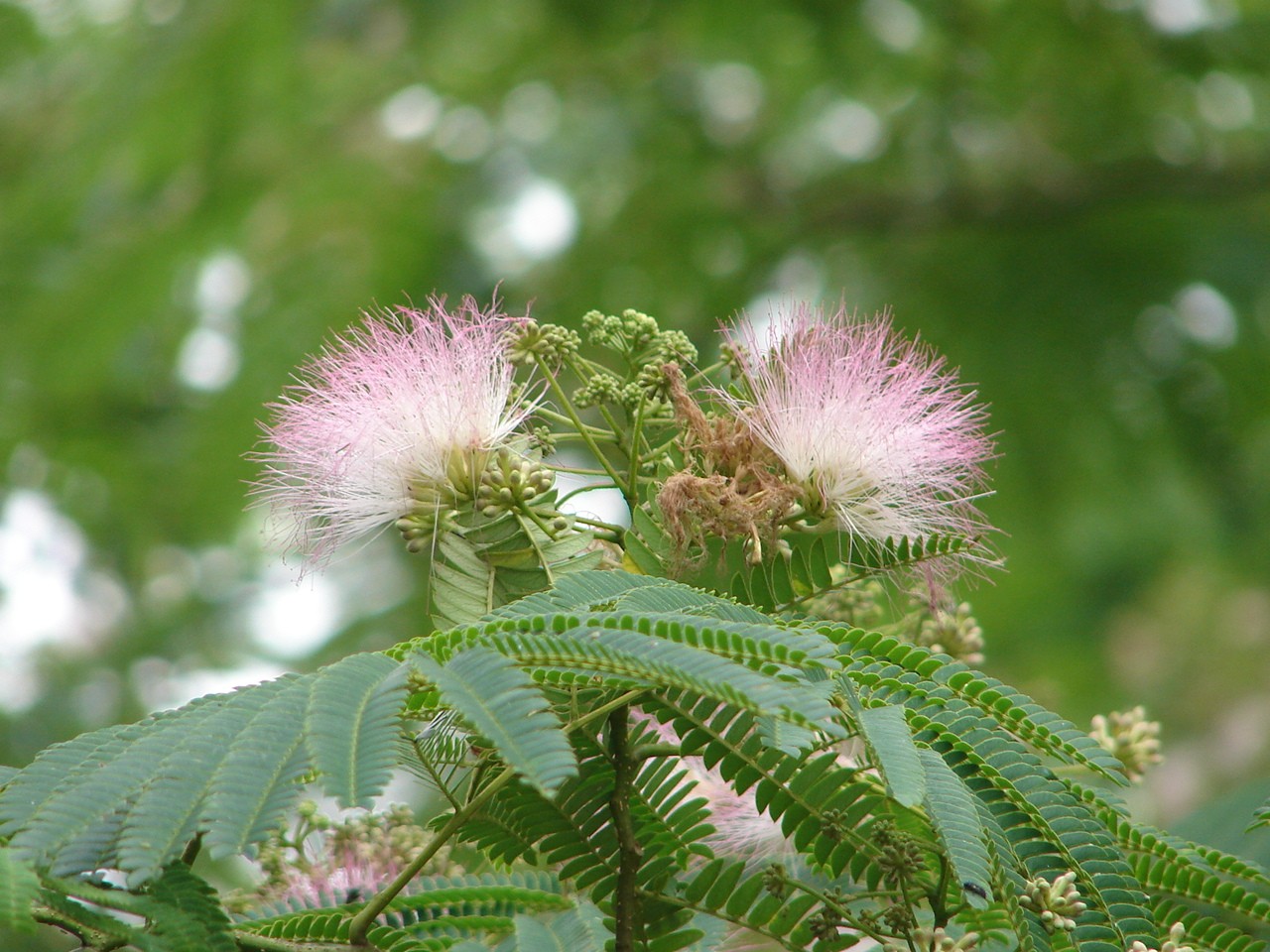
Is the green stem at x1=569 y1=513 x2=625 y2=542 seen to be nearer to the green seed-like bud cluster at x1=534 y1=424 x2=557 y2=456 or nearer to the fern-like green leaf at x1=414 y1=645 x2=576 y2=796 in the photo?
the green seed-like bud cluster at x1=534 y1=424 x2=557 y2=456

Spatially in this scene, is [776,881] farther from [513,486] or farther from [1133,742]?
[1133,742]

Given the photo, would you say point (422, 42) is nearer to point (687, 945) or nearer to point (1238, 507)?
point (1238, 507)

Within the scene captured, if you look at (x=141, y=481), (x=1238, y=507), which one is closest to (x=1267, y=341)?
(x=1238, y=507)

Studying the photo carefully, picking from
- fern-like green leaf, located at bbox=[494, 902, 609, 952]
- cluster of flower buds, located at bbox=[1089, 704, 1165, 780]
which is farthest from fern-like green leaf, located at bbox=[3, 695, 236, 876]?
Result: cluster of flower buds, located at bbox=[1089, 704, 1165, 780]

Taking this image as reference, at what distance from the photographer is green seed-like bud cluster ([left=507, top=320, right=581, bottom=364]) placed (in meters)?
1.95

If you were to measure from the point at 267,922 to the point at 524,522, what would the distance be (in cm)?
63

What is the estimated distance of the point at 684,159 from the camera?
8062 mm

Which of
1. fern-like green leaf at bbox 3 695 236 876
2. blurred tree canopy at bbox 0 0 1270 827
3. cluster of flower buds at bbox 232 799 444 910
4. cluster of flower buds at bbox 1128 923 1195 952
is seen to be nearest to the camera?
fern-like green leaf at bbox 3 695 236 876

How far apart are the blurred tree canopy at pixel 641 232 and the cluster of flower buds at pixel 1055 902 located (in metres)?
4.83

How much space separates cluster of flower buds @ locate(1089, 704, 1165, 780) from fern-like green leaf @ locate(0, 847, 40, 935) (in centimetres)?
161

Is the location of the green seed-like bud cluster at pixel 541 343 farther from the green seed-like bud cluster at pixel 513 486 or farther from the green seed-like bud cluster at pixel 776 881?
the green seed-like bud cluster at pixel 776 881

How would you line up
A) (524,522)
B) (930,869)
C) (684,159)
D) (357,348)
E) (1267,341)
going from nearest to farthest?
1. (930,869)
2. (524,522)
3. (357,348)
4. (1267,341)
5. (684,159)

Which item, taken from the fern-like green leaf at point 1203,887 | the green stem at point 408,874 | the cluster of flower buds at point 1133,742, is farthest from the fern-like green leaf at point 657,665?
the cluster of flower buds at point 1133,742

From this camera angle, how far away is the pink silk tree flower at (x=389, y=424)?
1901 mm
